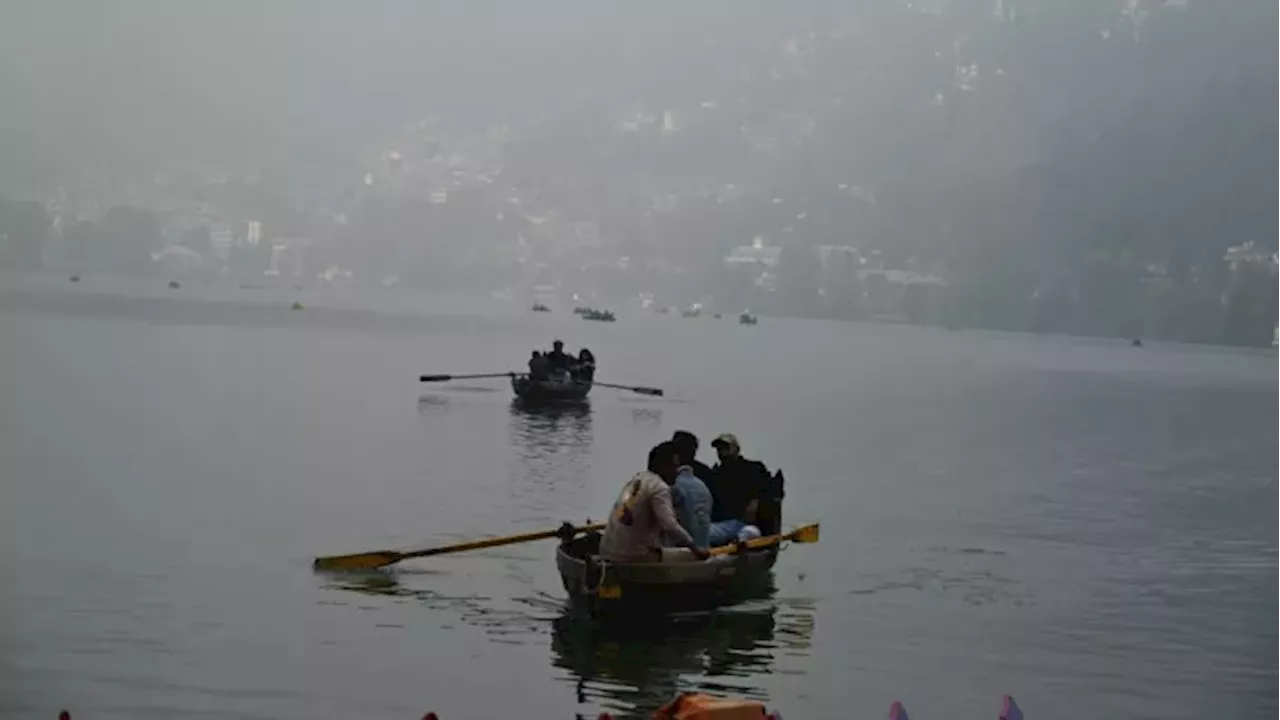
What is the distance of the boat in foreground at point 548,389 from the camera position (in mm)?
37469

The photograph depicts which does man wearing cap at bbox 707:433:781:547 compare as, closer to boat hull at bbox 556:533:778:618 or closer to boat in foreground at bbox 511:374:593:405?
boat hull at bbox 556:533:778:618

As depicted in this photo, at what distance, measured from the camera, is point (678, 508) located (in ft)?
43.5

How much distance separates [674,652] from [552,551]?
459cm

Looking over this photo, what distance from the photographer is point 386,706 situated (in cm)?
1087

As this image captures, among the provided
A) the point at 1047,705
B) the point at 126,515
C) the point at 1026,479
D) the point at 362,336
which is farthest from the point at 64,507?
the point at 362,336

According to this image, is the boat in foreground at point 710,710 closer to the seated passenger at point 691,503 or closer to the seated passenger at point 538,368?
the seated passenger at point 691,503

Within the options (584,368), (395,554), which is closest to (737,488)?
(395,554)

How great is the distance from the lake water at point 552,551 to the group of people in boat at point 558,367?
1.33m

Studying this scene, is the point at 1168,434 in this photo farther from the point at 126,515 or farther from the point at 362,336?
the point at 362,336

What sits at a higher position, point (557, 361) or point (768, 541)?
point (557, 361)

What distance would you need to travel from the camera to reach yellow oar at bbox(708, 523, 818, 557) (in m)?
13.7

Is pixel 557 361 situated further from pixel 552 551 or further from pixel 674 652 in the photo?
pixel 674 652

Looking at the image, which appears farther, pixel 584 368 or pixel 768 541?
pixel 584 368

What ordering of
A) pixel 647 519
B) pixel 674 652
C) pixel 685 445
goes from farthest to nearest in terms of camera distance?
pixel 685 445 < pixel 647 519 < pixel 674 652
